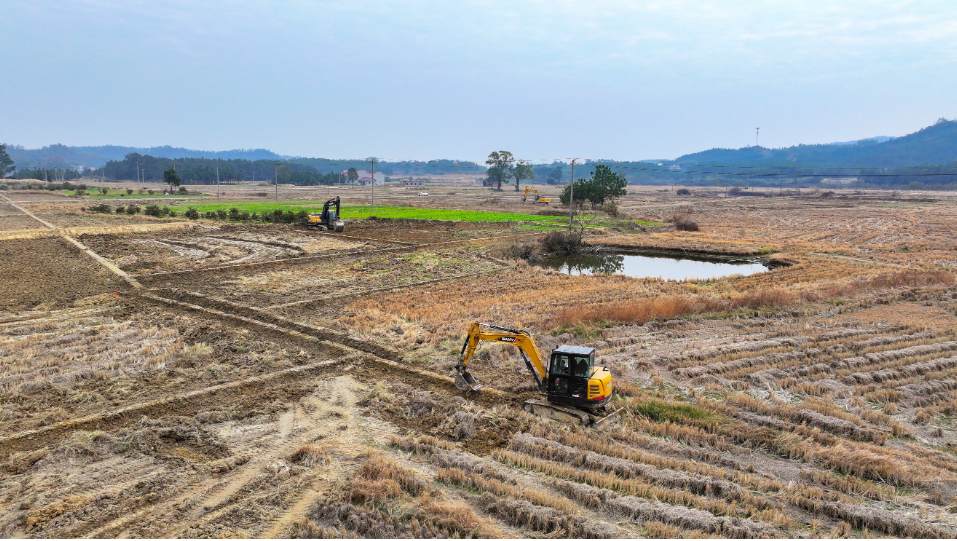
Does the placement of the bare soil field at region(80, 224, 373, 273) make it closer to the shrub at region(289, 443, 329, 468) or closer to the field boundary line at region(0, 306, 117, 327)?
the field boundary line at region(0, 306, 117, 327)

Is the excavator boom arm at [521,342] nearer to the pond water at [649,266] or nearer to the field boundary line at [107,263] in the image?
the field boundary line at [107,263]

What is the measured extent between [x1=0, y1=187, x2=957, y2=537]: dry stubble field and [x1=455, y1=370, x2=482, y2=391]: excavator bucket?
56 centimetres

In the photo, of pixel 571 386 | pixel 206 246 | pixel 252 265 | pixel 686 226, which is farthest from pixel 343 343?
pixel 686 226

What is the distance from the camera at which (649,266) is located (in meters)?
40.5

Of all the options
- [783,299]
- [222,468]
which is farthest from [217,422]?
[783,299]

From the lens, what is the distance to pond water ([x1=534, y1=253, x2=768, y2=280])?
37.2 metres

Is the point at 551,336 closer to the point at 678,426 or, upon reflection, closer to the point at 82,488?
the point at 678,426

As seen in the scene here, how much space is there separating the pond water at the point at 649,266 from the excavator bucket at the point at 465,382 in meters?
21.4

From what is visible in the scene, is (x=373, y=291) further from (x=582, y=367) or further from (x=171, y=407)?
(x=582, y=367)

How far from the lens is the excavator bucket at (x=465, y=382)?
14788 mm

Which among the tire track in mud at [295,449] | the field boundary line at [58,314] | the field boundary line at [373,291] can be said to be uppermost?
the field boundary line at [373,291]

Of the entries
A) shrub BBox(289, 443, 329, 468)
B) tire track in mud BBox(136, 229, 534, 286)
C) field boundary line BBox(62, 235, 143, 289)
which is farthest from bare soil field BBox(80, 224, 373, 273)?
shrub BBox(289, 443, 329, 468)

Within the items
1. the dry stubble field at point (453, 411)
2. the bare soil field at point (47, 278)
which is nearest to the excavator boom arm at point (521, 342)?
the dry stubble field at point (453, 411)

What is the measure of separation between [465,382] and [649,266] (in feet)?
92.8
